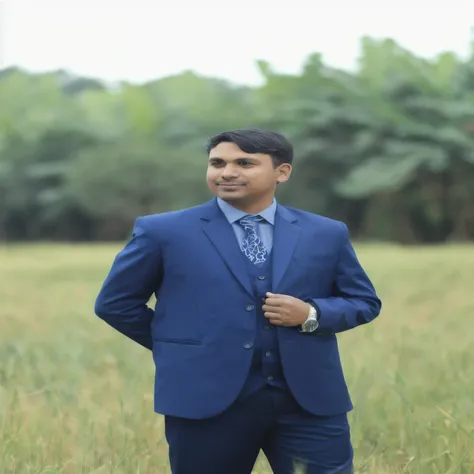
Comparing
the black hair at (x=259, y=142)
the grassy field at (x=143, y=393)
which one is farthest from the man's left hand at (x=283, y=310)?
the grassy field at (x=143, y=393)

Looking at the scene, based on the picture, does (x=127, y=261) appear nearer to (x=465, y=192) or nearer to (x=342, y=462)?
(x=342, y=462)

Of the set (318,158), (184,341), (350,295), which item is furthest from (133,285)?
(318,158)

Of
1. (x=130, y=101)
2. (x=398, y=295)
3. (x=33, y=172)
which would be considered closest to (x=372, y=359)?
(x=398, y=295)

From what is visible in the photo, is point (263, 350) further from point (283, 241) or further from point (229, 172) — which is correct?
point (229, 172)

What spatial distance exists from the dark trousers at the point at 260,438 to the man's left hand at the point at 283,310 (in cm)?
19

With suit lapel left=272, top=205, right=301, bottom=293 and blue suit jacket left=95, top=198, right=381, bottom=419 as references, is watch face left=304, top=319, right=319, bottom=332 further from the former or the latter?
suit lapel left=272, top=205, right=301, bottom=293

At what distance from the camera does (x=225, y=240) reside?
8.70 ft

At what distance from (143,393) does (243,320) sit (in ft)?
8.52

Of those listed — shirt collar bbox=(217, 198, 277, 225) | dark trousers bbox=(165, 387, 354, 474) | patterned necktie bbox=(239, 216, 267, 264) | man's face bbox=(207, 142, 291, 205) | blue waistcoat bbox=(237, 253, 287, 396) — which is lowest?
dark trousers bbox=(165, 387, 354, 474)

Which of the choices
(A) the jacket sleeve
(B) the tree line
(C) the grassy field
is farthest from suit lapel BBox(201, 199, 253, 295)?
(B) the tree line

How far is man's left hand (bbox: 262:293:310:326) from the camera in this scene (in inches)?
101

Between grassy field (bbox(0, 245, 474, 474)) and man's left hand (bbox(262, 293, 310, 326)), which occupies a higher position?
man's left hand (bbox(262, 293, 310, 326))

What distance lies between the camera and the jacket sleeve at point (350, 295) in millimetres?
2706

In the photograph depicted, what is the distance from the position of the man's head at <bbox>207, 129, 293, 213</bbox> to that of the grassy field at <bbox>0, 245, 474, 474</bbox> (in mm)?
1331
